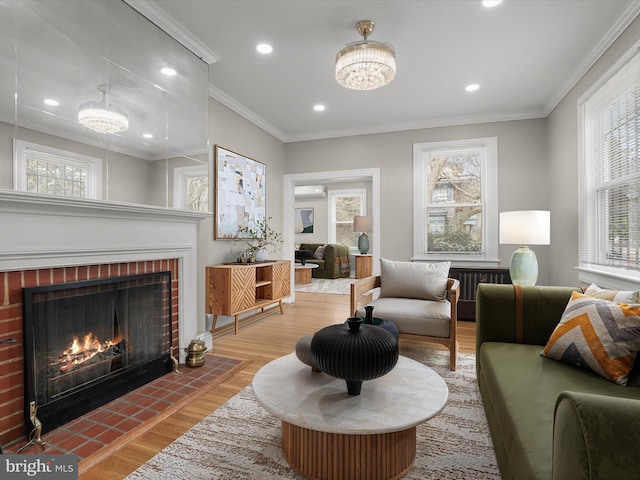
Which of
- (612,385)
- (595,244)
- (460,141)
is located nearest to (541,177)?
(460,141)

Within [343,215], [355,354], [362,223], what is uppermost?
[343,215]

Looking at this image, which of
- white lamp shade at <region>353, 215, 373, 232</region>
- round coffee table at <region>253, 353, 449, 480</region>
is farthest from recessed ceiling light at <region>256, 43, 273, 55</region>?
white lamp shade at <region>353, 215, 373, 232</region>

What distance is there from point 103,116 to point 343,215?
7417 mm

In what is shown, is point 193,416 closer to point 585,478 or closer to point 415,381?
point 415,381

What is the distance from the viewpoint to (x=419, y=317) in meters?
2.65

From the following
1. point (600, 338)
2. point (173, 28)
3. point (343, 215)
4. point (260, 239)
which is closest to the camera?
point (600, 338)

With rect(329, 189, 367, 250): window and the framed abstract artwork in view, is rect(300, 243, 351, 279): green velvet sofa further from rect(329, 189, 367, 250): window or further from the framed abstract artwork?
the framed abstract artwork

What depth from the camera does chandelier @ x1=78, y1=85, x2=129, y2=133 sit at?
189 cm

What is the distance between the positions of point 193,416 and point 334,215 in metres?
7.56

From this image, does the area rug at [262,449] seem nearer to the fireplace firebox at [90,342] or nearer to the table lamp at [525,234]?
the fireplace firebox at [90,342]

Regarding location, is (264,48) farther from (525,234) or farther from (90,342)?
(525,234)

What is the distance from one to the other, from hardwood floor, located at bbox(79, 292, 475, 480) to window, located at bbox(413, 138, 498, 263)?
1.08 metres

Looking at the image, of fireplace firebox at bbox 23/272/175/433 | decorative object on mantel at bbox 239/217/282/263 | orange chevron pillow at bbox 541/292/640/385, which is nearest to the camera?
orange chevron pillow at bbox 541/292/640/385

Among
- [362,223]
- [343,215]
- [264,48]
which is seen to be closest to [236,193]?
[264,48]
